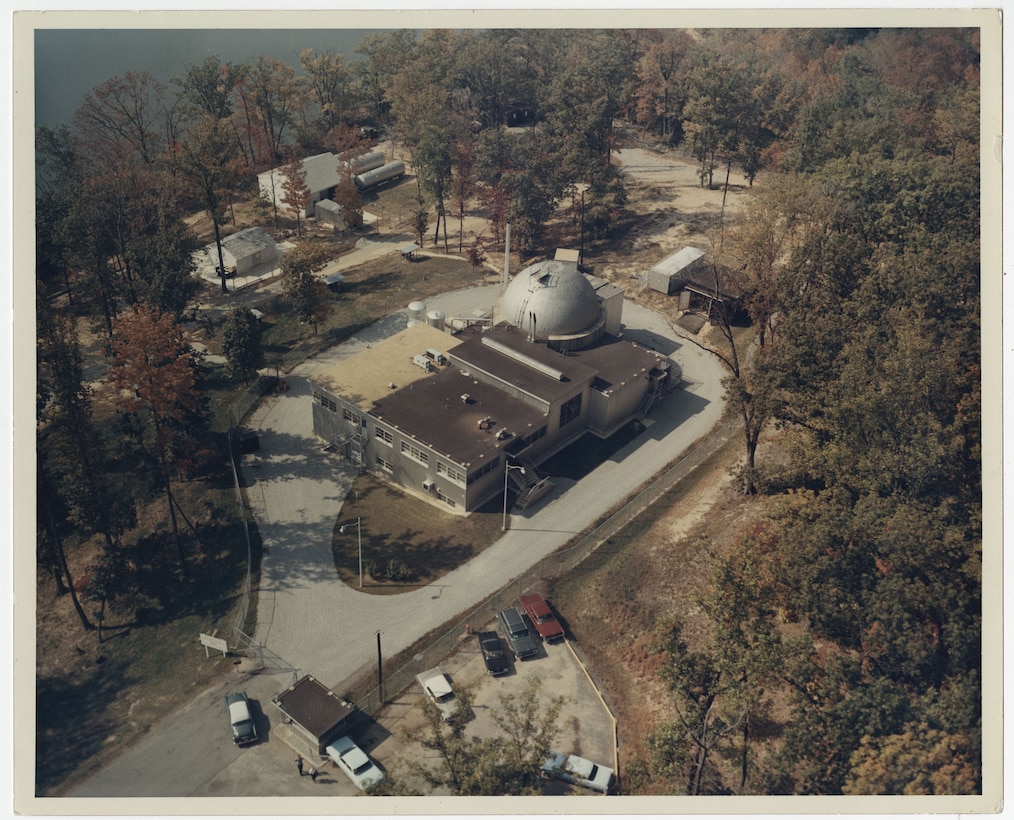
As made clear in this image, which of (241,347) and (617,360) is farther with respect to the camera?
(617,360)

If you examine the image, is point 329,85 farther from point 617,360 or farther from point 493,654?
point 493,654

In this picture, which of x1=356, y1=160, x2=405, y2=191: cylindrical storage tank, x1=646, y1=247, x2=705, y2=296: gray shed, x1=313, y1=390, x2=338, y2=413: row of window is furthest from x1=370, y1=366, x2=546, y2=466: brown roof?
x1=356, y1=160, x2=405, y2=191: cylindrical storage tank

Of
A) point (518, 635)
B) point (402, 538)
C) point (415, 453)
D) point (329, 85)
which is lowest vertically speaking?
point (518, 635)

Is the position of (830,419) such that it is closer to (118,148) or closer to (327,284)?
(327,284)

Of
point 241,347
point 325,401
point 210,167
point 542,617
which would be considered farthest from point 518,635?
point 210,167

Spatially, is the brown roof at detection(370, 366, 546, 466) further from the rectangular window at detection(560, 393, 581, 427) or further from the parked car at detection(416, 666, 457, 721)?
the parked car at detection(416, 666, 457, 721)

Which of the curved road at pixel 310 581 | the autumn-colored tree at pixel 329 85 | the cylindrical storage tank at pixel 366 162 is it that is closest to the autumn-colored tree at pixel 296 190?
the cylindrical storage tank at pixel 366 162

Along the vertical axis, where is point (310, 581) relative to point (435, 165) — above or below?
below
